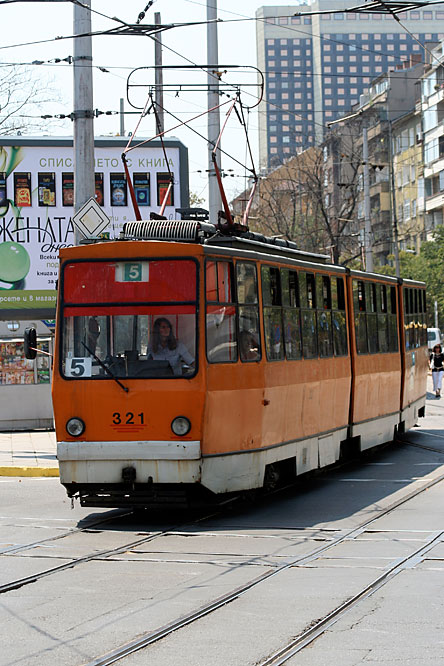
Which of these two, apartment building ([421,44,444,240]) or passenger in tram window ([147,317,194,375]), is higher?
apartment building ([421,44,444,240])

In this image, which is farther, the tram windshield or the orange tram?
the tram windshield

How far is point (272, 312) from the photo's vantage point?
12844 mm

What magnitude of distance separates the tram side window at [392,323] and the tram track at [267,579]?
26.9ft

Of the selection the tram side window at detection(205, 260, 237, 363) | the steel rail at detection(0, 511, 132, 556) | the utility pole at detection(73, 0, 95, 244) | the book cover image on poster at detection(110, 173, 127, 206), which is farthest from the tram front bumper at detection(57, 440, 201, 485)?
the book cover image on poster at detection(110, 173, 127, 206)

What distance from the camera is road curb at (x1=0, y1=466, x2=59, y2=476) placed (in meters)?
16.7

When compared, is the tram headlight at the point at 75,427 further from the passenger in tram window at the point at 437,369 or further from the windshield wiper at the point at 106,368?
the passenger in tram window at the point at 437,369

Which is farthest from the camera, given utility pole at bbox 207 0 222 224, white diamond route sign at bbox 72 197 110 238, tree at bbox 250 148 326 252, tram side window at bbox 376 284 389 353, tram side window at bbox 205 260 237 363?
tree at bbox 250 148 326 252

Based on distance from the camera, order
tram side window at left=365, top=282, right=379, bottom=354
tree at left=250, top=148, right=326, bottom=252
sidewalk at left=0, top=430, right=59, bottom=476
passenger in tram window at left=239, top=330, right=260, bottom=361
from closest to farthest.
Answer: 1. passenger in tram window at left=239, top=330, right=260, bottom=361
2. sidewalk at left=0, top=430, right=59, bottom=476
3. tram side window at left=365, top=282, right=379, bottom=354
4. tree at left=250, top=148, right=326, bottom=252

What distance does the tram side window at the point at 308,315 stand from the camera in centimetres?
1410

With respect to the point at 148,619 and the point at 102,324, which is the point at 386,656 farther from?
the point at 102,324

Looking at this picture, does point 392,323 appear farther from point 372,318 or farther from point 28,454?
point 28,454

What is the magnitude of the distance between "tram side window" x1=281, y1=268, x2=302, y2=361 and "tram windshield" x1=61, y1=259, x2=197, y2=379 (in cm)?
215

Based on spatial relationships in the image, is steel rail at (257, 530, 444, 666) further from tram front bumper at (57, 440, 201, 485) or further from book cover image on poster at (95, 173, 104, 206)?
book cover image on poster at (95, 173, 104, 206)

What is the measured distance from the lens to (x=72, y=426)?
11.5 m
